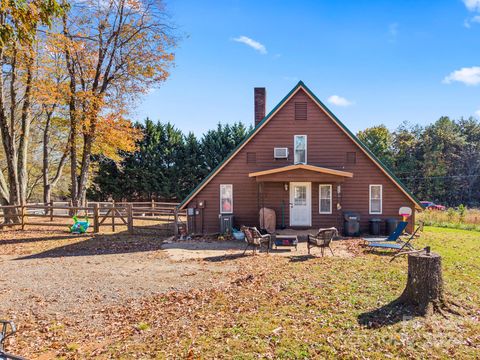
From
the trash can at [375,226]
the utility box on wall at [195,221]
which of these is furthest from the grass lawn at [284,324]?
the utility box on wall at [195,221]

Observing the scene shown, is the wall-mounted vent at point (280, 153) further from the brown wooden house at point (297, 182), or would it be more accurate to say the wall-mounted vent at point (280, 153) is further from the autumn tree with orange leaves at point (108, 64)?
the autumn tree with orange leaves at point (108, 64)

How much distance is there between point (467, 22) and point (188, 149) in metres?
27.1

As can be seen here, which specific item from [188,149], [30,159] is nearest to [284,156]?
[188,149]

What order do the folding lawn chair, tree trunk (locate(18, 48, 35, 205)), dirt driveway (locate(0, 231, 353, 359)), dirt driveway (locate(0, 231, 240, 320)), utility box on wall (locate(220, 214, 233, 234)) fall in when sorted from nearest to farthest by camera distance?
dirt driveway (locate(0, 231, 353, 359)) → dirt driveway (locate(0, 231, 240, 320)) → the folding lawn chair → utility box on wall (locate(220, 214, 233, 234)) → tree trunk (locate(18, 48, 35, 205))

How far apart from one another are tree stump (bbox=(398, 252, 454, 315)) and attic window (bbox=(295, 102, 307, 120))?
11.2 meters

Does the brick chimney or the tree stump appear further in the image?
the brick chimney

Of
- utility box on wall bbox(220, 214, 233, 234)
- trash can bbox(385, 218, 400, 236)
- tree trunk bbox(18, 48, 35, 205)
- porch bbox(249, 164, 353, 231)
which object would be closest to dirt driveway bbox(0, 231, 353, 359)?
utility box on wall bbox(220, 214, 233, 234)

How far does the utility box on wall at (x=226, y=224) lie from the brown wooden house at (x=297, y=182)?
0.67 metres

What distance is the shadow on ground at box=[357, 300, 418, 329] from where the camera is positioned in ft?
16.6

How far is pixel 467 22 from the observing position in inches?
547

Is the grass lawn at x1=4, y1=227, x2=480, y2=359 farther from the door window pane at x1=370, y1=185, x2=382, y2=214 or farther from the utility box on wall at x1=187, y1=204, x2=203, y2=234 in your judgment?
the utility box on wall at x1=187, y1=204, x2=203, y2=234

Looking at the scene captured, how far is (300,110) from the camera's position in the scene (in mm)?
15766

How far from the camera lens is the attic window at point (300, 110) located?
15719 mm

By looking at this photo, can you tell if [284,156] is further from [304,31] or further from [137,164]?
[137,164]
